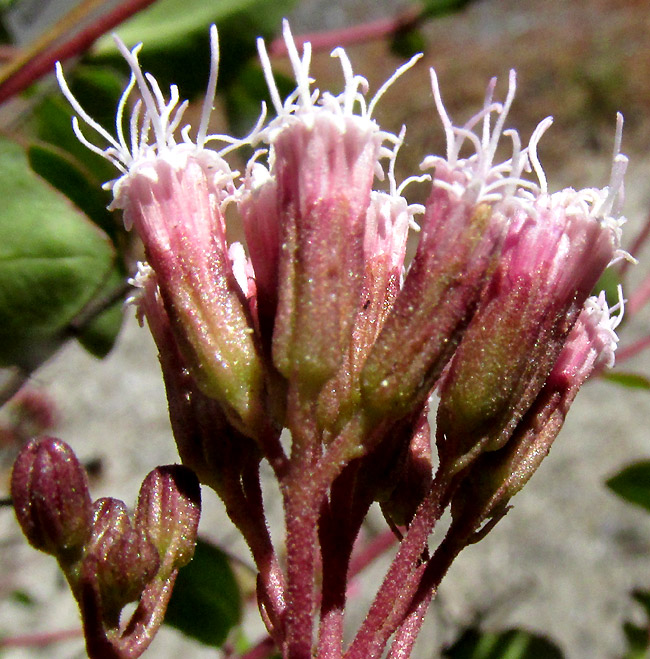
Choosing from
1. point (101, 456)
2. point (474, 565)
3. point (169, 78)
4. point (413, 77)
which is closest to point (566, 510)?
point (474, 565)

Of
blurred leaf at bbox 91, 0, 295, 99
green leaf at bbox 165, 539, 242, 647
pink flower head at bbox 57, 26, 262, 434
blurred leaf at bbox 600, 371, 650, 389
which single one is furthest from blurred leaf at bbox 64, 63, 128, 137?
blurred leaf at bbox 600, 371, 650, 389

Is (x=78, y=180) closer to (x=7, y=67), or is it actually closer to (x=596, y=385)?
(x=7, y=67)

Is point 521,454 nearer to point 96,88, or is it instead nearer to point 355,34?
point 96,88

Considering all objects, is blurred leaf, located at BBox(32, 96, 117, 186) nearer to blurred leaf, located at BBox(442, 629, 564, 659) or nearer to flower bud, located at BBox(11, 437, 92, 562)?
flower bud, located at BBox(11, 437, 92, 562)

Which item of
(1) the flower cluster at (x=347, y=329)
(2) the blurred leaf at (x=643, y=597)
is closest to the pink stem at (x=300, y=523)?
(1) the flower cluster at (x=347, y=329)

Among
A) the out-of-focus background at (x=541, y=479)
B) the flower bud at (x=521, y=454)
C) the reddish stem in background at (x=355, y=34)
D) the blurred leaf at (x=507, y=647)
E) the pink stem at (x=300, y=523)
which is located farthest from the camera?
the out-of-focus background at (x=541, y=479)

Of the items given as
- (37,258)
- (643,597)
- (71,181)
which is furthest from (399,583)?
(643,597)

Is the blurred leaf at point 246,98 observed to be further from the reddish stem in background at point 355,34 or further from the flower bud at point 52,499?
the flower bud at point 52,499
